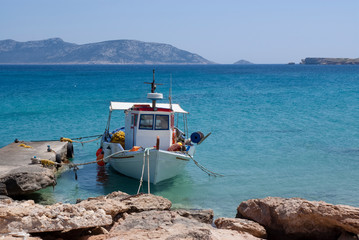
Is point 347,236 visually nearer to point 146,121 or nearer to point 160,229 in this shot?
point 160,229

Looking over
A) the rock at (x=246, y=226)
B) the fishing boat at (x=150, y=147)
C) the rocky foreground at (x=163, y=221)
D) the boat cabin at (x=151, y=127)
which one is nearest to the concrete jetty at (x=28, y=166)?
the fishing boat at (x=150, y=147)

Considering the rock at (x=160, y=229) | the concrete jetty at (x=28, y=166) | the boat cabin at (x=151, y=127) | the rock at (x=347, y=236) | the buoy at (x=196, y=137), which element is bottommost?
the concrete jetty at (x=28, y=166)

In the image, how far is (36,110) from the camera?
38.5 m

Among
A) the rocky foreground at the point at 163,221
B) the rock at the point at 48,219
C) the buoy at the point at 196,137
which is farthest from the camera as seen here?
the buoy at the point at 196,137

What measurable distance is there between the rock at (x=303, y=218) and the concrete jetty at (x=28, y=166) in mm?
6952

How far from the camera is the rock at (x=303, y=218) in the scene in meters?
9.30

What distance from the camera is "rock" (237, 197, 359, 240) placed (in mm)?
9305

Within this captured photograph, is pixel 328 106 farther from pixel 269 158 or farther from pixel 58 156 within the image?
pixel 58 156

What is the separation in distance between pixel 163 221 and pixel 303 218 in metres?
3.13

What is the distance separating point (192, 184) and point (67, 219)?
8.97 m

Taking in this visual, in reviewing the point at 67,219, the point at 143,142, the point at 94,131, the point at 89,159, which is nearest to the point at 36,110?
the point at 94,131

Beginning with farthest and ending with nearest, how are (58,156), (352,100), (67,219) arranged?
1. (352,100)
2. (58,156)
3. (67,219)

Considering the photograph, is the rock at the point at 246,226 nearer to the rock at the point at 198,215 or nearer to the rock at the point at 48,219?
the rock at the point at 198,215

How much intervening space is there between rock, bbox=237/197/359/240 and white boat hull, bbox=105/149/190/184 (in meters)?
5.94
